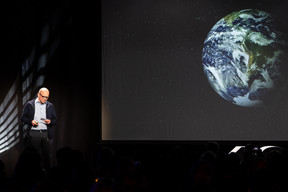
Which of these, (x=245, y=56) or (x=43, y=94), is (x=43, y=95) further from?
(x=245, y=56)

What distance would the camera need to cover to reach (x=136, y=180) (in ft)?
8.75

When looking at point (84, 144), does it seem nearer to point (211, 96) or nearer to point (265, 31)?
point (211, 96)

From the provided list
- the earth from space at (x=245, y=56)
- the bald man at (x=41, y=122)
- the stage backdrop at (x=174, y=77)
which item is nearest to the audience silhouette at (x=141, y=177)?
the bald man at (x=41, y=122)

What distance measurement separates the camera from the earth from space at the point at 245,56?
26.2 feet

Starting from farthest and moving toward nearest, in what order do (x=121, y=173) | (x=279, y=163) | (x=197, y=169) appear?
(x=279, y=163) < (x=197, y=169) < (x=121, y=173)

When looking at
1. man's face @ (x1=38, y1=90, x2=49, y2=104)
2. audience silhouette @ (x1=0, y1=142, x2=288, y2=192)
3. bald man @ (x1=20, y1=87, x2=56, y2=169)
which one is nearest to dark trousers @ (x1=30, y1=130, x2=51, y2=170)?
bald man @ (x1=20, y1=87, x2=56, y2=169)

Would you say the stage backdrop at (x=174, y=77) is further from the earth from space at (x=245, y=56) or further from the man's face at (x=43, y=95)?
the man's face at (x=43, y=95)

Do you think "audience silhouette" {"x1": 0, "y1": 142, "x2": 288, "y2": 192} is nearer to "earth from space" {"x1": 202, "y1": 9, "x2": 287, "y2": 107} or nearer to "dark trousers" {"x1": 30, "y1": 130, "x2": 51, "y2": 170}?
"dark trousers" {"x1": 30, "y1": 130, "x2": 51, "y2": 170}

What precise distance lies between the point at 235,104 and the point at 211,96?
46 cm

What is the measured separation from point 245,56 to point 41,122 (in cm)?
381

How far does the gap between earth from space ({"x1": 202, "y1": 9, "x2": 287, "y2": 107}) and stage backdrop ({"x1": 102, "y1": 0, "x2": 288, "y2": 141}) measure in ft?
0.12

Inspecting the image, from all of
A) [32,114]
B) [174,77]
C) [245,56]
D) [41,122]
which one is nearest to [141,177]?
[41,122]

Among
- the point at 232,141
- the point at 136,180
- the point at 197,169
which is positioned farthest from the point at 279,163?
the point at 232,141

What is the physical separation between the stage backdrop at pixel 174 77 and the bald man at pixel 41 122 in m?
1.62
